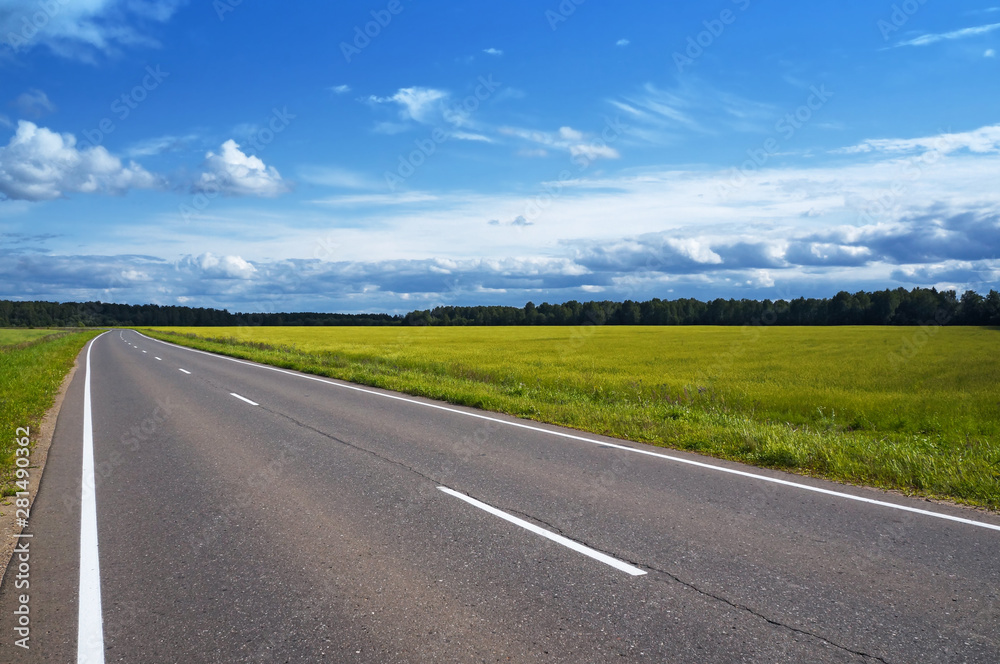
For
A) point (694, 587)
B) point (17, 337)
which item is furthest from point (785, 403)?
point (17, 337)

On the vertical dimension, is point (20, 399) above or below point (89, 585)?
above

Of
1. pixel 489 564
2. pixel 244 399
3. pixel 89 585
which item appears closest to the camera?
pixel 89 585

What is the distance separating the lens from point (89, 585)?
14.1ft

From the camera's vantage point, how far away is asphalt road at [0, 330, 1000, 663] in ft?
11.4

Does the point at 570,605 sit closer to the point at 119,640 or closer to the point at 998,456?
the point at 119,640

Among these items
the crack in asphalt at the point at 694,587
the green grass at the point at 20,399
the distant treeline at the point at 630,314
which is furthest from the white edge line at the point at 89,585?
the distant treeline at the point at 630,314

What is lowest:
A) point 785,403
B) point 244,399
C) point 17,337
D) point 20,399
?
point 785,403

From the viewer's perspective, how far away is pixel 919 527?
17.5 ft

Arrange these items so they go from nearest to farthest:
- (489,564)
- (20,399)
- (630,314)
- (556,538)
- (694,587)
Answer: (694,587) → (489,564) → (556,538) → (20,399) → (630,314)

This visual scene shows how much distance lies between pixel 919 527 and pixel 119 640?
6.46 meters

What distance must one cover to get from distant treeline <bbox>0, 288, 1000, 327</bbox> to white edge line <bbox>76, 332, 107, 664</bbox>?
89.8m

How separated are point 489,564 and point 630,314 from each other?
120 metres

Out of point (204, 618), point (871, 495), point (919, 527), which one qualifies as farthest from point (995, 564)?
point (204, 618)

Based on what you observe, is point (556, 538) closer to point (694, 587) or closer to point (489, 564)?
point (489, 564)
